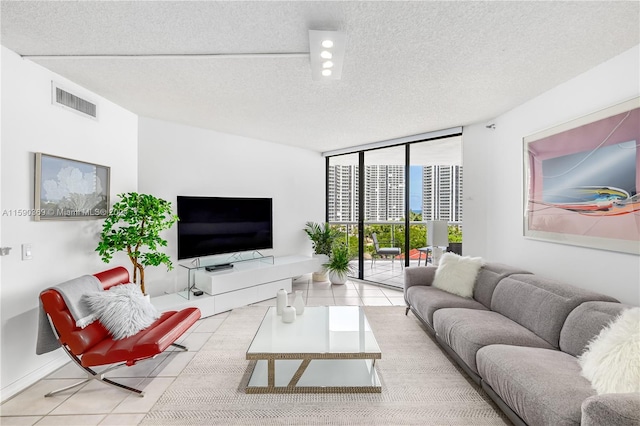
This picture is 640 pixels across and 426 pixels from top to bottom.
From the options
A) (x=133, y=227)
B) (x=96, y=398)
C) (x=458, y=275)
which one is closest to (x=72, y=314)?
(x=96, y=398)

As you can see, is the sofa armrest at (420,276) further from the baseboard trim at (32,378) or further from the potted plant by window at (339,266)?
the baseboard trim at (32,378)

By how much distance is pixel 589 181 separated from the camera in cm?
244

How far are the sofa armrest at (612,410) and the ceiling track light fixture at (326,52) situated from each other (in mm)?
2275

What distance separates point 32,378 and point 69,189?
1.54 m

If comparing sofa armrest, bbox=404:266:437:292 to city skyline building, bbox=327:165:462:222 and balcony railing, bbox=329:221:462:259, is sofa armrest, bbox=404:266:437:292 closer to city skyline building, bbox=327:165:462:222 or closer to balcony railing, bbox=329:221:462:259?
city skyline building, bbox=327:165:462:222

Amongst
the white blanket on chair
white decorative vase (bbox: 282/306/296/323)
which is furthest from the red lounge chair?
white decorative vase (bbox: 282/306/296/323)

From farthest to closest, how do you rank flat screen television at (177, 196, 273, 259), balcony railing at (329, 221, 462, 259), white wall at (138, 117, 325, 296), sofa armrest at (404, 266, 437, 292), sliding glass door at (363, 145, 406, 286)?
sliding glass door at (363, 145, 406, 286), balcony railing at (329, 221, 462, 259), flat screen television at (177, 196, 273, 259), white wall at (138, 117, 325, 296), sofa armrest at (404, 266, 437, 292)

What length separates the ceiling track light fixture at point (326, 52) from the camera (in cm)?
190

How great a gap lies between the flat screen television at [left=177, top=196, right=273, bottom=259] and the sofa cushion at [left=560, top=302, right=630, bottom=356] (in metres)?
3.86

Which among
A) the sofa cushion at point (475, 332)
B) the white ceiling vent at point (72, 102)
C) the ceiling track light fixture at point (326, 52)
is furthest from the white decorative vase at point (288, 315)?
the white ceiling vent at point (72, 102)

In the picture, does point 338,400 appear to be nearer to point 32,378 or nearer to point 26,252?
point 32,378

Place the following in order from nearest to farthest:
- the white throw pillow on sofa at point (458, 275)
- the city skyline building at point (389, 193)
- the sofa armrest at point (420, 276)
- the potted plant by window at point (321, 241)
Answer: the white throw pillow on sofa at point (458, 275) < the sofa armrest at point (420, 276) < the city skyline building at point (389, 193) < the potted plant by window at point (321, 241)

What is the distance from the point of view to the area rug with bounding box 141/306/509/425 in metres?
1.91

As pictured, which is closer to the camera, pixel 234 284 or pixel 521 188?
pixel 521 188
